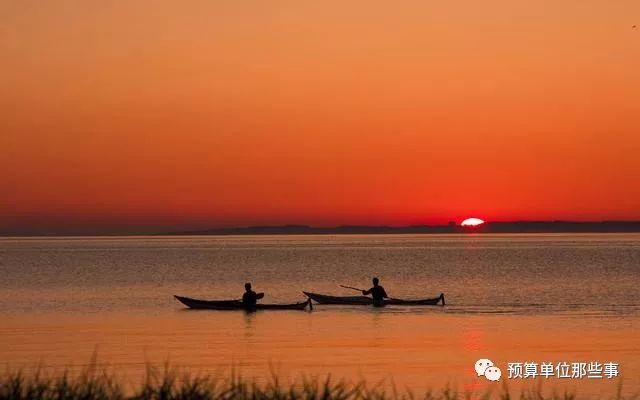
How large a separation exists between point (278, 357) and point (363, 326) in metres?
9.95

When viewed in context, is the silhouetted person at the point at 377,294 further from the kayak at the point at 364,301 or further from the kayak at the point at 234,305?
the kayak at the point at 234,305

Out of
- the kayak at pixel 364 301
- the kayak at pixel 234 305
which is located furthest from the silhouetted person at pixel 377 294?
the kayak at pixel 234 305

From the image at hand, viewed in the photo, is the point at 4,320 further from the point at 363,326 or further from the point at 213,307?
the point at 363,326

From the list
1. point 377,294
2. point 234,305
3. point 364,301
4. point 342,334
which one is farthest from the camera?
point 364,301

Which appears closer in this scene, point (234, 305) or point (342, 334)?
point (342, 334)

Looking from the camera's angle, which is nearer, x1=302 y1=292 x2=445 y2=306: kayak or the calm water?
the calm water

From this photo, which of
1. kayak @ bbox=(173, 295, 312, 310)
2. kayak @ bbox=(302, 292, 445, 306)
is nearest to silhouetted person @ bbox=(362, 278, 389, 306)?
kayak @ bbox=(302, 292, 445, 306)

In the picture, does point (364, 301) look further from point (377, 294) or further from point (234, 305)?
point (234, 305)

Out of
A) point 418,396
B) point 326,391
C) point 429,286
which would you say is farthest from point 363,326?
point 429,286

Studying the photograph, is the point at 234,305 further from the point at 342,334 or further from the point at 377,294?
the point at 342,334

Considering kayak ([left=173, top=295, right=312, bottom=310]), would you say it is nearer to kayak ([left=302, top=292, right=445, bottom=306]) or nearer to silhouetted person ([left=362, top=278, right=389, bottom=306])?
kayak ([left=302, top=292, right=445, bottom=306])

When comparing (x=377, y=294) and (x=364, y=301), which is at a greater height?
(x=377, y=294)

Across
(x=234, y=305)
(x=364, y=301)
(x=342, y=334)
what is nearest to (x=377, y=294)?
(x=364, y=301)

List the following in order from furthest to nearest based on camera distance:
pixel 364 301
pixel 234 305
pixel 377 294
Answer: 1. pixel 364 301
2. pixel 377 294
3. pixel 234 305
